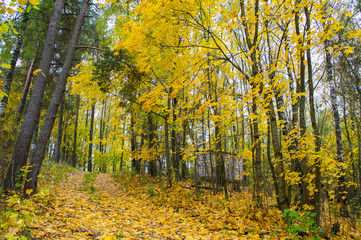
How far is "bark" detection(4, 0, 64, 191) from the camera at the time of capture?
4082mm

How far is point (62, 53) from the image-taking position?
35.1 feet

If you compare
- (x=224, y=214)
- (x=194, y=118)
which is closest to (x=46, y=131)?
(x=194, y=118)

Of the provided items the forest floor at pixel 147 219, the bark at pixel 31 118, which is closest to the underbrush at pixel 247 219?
the forest floor at pixel 147 219

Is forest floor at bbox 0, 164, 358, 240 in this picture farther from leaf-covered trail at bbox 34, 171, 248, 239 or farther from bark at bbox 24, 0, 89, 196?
bark at bbox 24, 0, 89, 196

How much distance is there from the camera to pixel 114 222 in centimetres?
407

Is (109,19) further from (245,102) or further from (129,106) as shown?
(245,102)

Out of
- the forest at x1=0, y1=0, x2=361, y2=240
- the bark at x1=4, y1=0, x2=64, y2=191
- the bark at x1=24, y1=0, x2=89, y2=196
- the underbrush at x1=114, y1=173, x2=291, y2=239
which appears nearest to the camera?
the forest at x1=0, y1=0, x2=361, y2=240

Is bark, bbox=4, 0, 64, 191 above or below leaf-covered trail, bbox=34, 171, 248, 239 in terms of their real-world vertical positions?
above

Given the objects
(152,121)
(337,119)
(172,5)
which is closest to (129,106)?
(152,121)

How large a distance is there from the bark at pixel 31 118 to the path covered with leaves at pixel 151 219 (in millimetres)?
777

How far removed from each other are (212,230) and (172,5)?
4.05 m

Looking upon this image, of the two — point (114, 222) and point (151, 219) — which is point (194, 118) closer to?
point (151, 219)

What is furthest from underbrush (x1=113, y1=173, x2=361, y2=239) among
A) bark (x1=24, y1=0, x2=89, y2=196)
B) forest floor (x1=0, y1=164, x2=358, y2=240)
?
bark (x1=24, y1=0, x2=89, y2=196)

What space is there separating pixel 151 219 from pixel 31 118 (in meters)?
3.59
